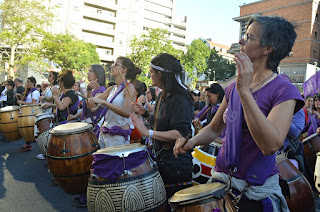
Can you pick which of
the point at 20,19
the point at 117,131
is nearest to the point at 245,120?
the point at 117,131

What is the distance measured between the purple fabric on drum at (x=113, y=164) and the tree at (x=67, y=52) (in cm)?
2545

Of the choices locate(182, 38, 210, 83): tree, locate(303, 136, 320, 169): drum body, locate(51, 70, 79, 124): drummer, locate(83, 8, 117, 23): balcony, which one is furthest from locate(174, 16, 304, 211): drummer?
locate(83, 8, 117, 23): balcony

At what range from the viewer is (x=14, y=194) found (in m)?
4.85

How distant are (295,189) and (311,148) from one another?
9.31 ft

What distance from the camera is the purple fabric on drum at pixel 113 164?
2.34m

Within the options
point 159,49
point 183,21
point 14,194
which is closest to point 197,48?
point 159,49

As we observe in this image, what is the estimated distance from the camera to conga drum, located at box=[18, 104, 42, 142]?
7.40 meters

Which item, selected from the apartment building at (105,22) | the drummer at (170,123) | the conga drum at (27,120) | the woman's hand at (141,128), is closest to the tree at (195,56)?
the apartment building at (105,22)

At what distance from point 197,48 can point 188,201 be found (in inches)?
2041

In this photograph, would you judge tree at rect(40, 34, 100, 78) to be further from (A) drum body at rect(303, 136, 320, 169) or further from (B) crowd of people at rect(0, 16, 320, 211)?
(B) crowd of people at rect(0, 16, 320, 211)

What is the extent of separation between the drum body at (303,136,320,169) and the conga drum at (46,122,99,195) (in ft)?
13.5

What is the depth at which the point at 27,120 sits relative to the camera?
24.3 ft

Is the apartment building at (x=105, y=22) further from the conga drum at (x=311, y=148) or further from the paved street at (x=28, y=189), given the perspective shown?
the conga drum at (x=311, y=148)

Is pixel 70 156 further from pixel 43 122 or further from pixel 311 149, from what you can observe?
pixel 311 149
